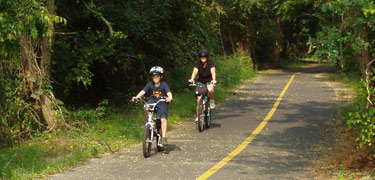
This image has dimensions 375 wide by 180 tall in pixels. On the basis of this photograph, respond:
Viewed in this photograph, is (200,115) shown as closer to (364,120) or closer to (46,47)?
(46,47)

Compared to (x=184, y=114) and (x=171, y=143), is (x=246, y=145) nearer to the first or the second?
(x=171, y=143)

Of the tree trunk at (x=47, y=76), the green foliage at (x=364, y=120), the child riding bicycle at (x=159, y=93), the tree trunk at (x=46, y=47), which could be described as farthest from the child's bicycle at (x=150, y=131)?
the green foliage at (x=364, y=120)

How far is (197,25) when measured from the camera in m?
21.5

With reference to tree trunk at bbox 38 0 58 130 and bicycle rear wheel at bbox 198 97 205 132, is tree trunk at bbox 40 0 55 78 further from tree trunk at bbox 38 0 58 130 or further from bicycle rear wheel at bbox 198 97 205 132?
bicycle rear wheel at bbox 198 97 205 132

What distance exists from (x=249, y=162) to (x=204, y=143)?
7.40ft

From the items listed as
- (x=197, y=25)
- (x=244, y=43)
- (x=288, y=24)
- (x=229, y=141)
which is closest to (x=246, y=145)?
(x=229, y=141)

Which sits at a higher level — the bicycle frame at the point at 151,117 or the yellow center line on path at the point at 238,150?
the bicycle frame at the point at 151,117

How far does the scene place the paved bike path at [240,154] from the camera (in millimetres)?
9552

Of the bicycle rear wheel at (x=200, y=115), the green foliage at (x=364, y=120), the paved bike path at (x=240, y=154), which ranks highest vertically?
the green foliage at (x=364, y=120)

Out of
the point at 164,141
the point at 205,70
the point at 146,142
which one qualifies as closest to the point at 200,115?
the point at 205,70

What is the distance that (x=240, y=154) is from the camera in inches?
442

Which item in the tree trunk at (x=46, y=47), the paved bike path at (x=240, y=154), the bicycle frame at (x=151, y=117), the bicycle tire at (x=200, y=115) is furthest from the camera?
the bicycle tire at (x=200, y=115)

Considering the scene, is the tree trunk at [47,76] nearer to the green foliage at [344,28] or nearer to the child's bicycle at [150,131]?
the child's bicycle at [150,131]

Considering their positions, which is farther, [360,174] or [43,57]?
[43,57]
